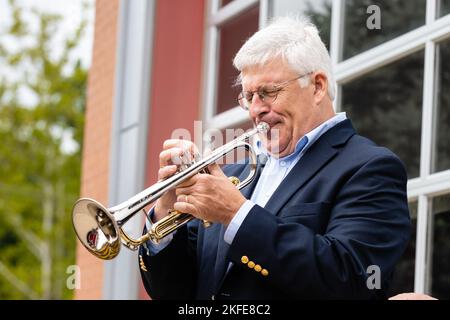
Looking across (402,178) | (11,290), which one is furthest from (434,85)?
(11,290)

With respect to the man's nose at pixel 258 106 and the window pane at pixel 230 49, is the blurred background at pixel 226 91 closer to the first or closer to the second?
the window pane at pixel 230 49

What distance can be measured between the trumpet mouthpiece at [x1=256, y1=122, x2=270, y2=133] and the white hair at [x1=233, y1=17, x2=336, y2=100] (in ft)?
0.68

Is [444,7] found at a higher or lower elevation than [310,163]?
higher

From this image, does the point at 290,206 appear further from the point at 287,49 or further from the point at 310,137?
the point at 287,49

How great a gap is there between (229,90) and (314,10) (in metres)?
0.98

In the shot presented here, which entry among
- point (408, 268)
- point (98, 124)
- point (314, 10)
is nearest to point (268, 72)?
point (408, 268)

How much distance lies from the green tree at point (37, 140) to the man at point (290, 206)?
63.9 ft

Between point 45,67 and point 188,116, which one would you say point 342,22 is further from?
point 45,67

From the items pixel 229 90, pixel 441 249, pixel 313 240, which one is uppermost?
pixel 229 90

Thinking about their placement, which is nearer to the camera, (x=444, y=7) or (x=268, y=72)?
(x=268, y=72)

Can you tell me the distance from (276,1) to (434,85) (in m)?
1.82

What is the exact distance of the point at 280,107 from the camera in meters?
4.21

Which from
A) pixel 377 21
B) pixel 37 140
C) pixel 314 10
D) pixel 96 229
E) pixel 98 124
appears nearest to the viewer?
pixel 96 229

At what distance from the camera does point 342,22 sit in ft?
21.7
